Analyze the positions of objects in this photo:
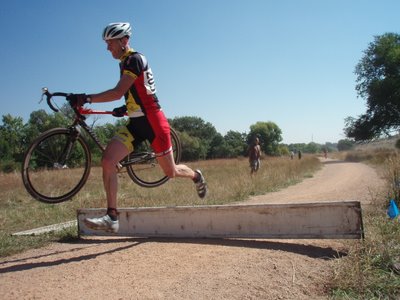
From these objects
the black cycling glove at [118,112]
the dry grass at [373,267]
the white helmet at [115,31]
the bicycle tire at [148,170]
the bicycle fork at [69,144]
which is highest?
the white helmet at [115,31]

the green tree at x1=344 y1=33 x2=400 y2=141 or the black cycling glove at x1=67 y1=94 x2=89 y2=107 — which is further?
the green tree at x1=344 y1=33 x2=400 y2=141

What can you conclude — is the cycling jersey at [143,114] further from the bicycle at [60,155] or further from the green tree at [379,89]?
the green tree at [379,89]

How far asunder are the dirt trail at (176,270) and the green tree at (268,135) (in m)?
107

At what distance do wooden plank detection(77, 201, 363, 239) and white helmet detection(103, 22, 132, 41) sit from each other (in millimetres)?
2725

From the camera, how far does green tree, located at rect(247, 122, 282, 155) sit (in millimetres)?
113312

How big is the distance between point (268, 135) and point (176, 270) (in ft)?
368

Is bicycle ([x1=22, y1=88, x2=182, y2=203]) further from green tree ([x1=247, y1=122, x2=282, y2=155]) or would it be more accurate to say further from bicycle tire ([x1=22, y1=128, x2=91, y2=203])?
green tree ([x1=247, y1=122, x2=282, y2=155])

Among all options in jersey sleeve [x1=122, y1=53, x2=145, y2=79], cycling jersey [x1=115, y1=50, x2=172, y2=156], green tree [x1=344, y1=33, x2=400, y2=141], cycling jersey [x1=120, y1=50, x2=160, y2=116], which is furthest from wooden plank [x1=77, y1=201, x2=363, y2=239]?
green tree [x1=344, y1=33, x2=400, y2=141]

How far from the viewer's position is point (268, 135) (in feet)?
377

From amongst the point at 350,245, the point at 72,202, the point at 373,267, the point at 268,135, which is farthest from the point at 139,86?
the point at 268,135

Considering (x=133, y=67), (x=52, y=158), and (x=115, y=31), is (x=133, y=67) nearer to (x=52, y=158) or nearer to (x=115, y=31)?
(x=115, y=31)

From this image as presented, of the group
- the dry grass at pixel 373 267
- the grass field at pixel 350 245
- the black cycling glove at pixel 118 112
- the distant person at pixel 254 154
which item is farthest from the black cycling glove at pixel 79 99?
the distant person at pixel 254 154

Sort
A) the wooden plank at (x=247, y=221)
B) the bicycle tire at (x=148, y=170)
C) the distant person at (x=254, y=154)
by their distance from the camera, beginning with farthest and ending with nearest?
the distant person at (x=254, y=154) → the bicycle tire at (x=148, y=170) → the wooden plank at (x=247, y=221)

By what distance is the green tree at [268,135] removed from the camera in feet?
372
